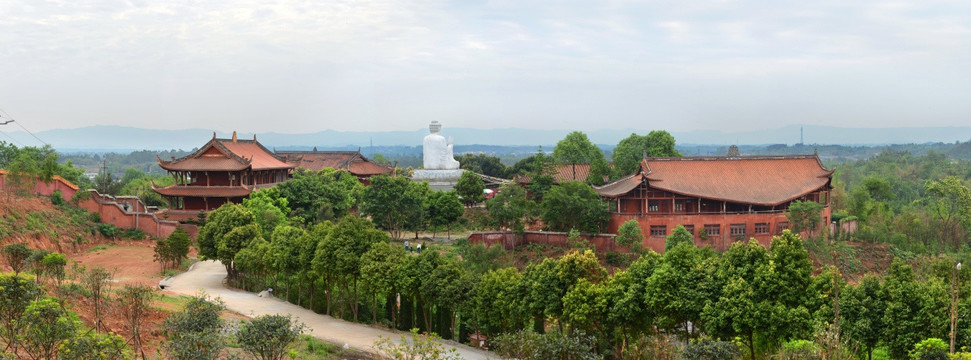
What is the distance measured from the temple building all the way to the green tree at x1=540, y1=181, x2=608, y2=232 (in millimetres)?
24238

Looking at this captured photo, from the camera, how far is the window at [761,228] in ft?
131

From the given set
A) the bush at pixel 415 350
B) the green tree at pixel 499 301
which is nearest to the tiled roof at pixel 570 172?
the green tree at pixel 499 301

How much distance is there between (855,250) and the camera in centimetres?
4056

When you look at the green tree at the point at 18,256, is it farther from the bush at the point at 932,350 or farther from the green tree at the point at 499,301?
the bush at the point at 932,350

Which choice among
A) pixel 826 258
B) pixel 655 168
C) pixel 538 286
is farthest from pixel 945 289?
pixel 655 168

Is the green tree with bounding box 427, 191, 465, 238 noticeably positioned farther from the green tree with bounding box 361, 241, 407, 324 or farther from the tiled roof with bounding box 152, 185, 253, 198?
the green tree with bounding box 361, 241, 407, 324

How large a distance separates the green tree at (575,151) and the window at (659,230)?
1019cm

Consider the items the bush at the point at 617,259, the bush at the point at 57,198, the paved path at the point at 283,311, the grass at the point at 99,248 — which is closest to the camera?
the paved path at the point at 283,311

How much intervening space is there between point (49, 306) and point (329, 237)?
1145 cm

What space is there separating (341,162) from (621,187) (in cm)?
2844

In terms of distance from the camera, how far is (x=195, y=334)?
1424cm

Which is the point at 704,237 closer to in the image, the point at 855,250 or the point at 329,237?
the point at 855,250

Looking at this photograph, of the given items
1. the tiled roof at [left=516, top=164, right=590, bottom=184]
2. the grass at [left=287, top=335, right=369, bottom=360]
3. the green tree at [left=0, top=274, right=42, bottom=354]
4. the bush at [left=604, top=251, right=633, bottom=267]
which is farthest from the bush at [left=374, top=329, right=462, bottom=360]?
the tiled roof at [left=516, top=164, right=590, bottom=184]

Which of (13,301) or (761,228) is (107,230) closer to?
(13,301)
